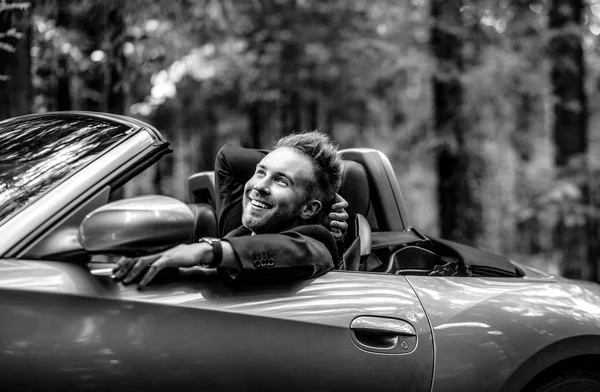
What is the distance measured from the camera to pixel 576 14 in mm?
9047

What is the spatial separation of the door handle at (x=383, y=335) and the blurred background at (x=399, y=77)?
3.17 meters

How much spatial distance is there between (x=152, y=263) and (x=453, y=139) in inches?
256

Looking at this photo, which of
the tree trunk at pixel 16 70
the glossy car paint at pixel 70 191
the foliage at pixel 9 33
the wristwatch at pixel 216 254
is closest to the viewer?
the glossy car paint at pixel 70 191

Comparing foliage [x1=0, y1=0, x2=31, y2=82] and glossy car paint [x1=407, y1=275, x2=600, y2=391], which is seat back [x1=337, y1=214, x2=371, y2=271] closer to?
glossy car paint [x1=407, y1=275, x2=600, y2=391]

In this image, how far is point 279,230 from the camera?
2496mm

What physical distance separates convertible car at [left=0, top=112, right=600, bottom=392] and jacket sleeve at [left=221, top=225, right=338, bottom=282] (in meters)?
0.04

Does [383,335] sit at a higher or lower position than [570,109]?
lower

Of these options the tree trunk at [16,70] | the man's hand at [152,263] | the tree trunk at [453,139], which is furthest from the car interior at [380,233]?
the tree trunk at [453,139]

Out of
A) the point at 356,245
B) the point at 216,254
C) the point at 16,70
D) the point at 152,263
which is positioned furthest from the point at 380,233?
the point at 16,70

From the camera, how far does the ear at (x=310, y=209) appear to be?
101 inches

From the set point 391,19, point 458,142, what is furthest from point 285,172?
point 391,19

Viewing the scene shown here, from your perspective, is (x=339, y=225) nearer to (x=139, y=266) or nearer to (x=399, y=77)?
(x=139, y=266)

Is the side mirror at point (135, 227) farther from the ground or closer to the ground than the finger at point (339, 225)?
farther from the ground

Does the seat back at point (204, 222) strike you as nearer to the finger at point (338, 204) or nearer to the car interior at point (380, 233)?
the car interior at point (380, 233)
